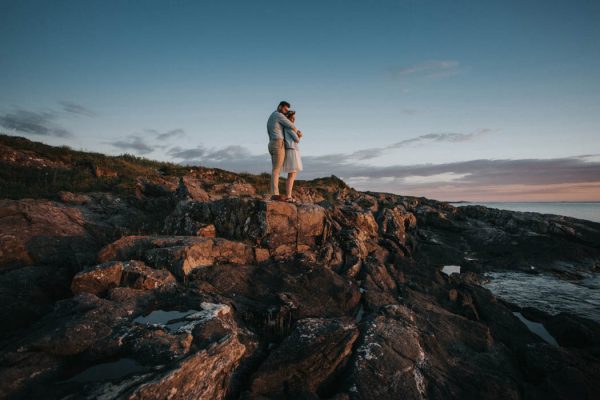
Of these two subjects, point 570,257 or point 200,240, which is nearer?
point 200,240

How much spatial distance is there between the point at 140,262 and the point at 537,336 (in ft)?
44.2

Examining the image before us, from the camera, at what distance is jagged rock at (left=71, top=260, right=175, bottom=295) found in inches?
283

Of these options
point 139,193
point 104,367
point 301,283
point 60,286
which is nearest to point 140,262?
point 60,286

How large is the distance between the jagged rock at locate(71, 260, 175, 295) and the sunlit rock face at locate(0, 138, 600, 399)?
0.13 feet

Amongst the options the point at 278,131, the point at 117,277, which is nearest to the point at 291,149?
the point at 278,131

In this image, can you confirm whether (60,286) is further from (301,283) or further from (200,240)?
(301,283)

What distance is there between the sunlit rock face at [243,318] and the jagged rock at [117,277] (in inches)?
1.6

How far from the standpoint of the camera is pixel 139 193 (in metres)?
16.8

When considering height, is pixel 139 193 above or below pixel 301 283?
above

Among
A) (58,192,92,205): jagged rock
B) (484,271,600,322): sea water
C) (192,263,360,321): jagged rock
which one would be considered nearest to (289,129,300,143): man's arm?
(192,263,360,321): jagged rock

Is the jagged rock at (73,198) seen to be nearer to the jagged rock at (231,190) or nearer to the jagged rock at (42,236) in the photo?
the jagged rock at (42,236)

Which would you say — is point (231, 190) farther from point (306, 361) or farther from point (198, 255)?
point (306, 361)

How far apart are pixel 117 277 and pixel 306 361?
5.44 meters

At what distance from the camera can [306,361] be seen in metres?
5.96
